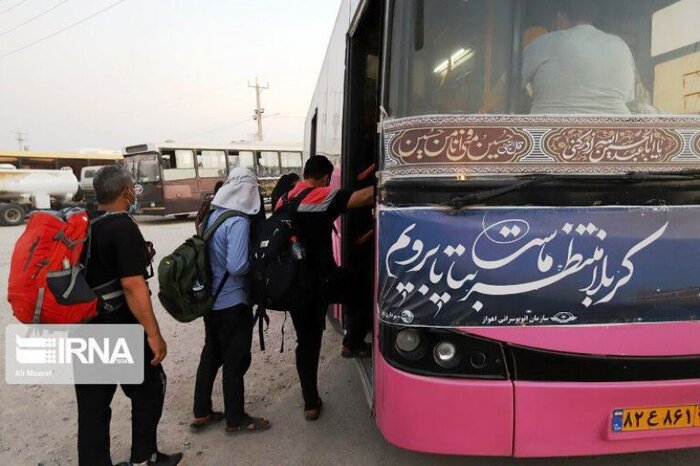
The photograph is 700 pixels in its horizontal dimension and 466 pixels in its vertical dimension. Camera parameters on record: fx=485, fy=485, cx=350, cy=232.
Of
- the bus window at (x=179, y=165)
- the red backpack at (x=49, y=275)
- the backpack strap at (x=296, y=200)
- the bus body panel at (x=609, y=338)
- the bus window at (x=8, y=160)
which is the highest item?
the bus window at (x=8, y=160)

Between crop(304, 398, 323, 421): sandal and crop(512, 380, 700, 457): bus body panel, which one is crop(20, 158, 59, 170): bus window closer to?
crop(304, 398, 323, 421): sandal

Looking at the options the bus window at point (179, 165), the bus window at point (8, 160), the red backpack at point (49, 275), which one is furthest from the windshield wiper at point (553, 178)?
the bus window at point (8, 160)

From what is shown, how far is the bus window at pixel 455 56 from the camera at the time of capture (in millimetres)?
2061

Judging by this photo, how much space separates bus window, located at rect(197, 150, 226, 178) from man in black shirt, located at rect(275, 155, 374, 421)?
18.1 metres

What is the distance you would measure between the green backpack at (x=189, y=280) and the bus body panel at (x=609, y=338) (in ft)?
5.56

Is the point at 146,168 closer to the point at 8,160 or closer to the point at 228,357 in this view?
the point at 8,160

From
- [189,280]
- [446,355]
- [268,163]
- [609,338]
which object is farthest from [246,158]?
[609,338]

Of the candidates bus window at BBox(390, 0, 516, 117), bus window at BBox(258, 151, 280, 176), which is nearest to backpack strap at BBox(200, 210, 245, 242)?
bus window at BBox(390, 0, 516, 117)

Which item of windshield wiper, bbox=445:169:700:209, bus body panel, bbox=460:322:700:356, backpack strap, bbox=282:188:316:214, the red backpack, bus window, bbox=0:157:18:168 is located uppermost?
bus window, bbox=0:157:18:168

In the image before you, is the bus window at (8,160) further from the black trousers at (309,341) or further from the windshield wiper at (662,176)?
the windshield wiper at (662,176)

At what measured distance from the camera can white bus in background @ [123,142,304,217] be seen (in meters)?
19.3

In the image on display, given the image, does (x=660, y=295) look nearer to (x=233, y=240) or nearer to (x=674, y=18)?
(x=674, y=18)

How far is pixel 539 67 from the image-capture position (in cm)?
211

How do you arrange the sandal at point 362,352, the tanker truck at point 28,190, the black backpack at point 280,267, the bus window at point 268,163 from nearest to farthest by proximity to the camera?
the black backpack at point 280,267 → the sandal at point 362,352 → the tanker truck at point 28,190 → the bus window at point 268,163
